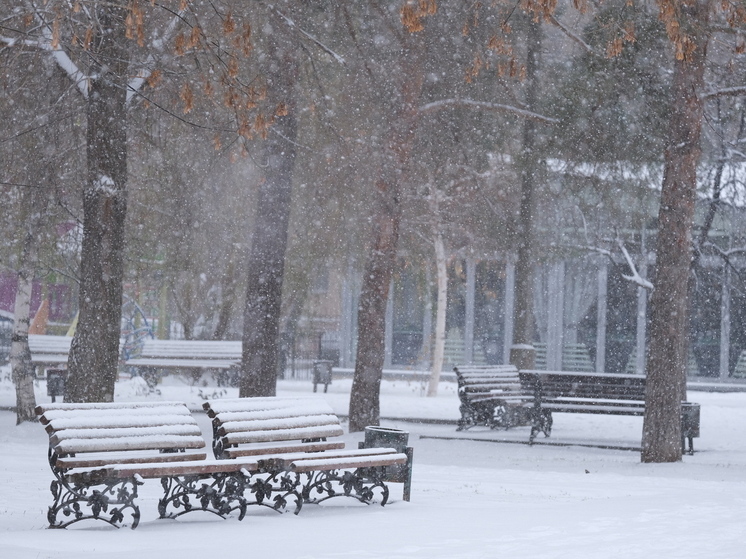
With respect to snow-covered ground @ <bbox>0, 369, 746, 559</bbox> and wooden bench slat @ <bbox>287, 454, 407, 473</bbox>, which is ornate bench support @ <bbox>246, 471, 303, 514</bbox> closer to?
snow-covered ground @ <bbox>0, 369, 746, 559</bbox>

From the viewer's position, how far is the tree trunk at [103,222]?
1118 centimetres

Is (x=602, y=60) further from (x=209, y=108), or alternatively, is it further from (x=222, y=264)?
(x=222, y=264)

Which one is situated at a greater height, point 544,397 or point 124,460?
point 544,397

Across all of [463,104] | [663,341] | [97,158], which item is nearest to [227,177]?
[463,104]

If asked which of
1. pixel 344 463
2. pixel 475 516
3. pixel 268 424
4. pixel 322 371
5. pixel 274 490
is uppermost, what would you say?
pixel 322 371

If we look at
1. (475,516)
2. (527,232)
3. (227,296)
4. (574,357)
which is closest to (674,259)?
(475,516)

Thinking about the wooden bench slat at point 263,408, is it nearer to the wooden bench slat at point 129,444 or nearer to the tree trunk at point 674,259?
the wooden bench slat at point 129,444

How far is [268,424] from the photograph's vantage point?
27.7ft

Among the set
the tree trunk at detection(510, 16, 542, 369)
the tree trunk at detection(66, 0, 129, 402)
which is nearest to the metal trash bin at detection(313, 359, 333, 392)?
the tree trunk at detection(510, 16, 542, 369)

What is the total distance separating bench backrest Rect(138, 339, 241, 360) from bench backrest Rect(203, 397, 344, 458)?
Answer: 1183 centimetres

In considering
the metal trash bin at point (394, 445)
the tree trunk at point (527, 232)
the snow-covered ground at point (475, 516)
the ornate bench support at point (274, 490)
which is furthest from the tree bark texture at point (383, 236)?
the ornate bench support at point (274, 490)

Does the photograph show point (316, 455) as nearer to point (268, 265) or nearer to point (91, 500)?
point (91, 500)

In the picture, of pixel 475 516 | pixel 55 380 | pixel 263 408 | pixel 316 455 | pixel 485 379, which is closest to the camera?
pixel 475 516

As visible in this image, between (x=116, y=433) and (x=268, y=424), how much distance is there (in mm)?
1497
